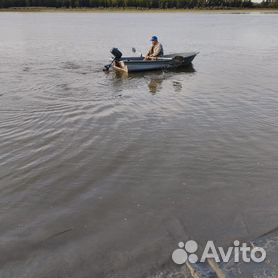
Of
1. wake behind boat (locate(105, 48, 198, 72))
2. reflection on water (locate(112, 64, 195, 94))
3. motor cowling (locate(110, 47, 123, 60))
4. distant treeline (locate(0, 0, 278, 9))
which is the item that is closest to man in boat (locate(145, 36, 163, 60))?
wake behind boat (locate(105, 48, 198, 72))

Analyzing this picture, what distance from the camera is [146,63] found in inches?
725

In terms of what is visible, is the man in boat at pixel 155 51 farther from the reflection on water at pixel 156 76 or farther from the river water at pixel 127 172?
the river water at pixel 127 172

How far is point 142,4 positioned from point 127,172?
11402 centimetres

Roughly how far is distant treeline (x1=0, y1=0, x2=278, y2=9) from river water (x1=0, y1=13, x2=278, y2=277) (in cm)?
9962

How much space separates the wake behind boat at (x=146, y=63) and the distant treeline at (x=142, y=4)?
95.5m

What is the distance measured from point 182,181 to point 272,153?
110 inches

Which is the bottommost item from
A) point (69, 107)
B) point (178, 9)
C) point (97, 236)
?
point (178, 9)

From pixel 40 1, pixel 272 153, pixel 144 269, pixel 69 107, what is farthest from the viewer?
A: pixel 40 1

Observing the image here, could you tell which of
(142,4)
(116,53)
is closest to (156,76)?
(116,53)

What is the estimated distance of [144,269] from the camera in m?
5.02

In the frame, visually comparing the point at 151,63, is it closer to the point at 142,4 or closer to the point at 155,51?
the point at 155,51

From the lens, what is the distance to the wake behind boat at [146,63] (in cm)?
1825

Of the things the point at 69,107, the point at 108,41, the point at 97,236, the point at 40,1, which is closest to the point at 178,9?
the point at 40,1

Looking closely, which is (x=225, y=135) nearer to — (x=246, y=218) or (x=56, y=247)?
(x=246, y=218)
